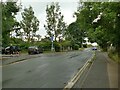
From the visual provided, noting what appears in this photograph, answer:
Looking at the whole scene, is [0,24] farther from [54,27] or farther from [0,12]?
[54,27]

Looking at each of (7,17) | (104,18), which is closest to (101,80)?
(104,18)

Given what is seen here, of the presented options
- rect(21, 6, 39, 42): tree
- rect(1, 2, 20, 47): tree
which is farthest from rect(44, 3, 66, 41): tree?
rect(1, 2, 20, 47): tree

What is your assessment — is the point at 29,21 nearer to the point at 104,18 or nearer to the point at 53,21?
the point at 53,21

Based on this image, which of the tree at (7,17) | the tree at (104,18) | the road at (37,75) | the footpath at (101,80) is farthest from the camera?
the tree at (7,17)

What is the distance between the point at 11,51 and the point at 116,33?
112 feet

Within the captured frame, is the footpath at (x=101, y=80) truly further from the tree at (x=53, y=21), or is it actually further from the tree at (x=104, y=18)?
the tree at (x=53, y=21)

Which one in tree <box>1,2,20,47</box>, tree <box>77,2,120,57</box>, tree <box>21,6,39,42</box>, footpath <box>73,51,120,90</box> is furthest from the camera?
tree <box>21,6,39,42</box>

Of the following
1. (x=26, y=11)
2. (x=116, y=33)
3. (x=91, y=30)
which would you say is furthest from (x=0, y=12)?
(x=26, y=11)

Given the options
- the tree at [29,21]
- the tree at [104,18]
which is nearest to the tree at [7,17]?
the tree at [104,18]

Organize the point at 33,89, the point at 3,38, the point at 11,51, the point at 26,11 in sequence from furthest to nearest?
the point at 26,11
the point at 11,51
the point at 3,38
the point at 33,89

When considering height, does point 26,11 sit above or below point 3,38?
above

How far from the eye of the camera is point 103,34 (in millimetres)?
33375

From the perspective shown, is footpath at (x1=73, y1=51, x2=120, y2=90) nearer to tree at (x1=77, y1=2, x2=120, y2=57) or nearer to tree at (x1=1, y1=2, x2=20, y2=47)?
tree at (x1=77, y1=2, x2=120, y2=57)

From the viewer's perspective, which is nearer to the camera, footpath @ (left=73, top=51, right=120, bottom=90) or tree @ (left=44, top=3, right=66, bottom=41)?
footpath @ (left=73, top=51, right=120, bottom=90)
